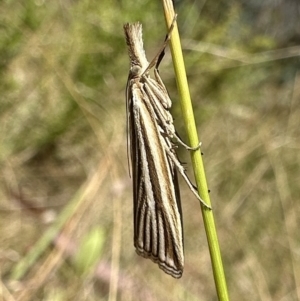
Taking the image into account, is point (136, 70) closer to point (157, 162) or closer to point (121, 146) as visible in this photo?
point (157, 162)

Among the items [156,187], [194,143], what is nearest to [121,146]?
[156,187]

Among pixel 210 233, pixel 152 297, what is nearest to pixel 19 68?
pixel 152 297

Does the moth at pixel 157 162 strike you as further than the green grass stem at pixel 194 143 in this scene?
Yes

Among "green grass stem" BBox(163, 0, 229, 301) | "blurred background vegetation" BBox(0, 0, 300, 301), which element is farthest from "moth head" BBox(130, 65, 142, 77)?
"blurred background vegetation" BBox(0, 0, 300, 301)

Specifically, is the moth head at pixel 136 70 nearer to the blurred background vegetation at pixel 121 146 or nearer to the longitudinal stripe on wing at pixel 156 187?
the longitudinal stripe on wing at pixel 156 187

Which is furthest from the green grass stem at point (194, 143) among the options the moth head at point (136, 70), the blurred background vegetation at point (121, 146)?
the blurred background vegetation at point (121, 146)

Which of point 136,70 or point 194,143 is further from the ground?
point 136,70
